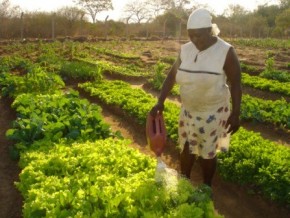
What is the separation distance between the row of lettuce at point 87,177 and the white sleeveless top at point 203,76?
884mm

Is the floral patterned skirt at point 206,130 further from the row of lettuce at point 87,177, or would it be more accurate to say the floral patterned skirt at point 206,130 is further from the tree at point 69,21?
the tree at point 69,21

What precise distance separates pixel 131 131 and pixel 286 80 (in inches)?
276

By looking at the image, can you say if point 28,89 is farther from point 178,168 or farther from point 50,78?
point 178,168

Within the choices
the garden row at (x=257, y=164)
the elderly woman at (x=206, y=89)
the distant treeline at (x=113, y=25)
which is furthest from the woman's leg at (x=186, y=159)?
the distant treeline at (x=113, y=25)

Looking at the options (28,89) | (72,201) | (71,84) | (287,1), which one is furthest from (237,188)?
(287,1)

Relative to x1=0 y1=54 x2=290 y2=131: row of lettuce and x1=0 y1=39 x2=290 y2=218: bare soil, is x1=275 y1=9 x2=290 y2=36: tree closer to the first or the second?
x1=0 y1=54 x2=290 y2=131: row of lettuce

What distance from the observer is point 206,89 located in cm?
389

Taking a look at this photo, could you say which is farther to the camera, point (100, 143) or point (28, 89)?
point (28, 89)

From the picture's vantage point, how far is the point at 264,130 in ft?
26.2

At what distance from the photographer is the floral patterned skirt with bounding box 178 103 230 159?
4.05 meters

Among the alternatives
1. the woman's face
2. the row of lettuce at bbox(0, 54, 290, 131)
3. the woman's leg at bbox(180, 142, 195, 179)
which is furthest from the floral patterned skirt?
the row of lettuce at bbox(0, 54, 290, 131)

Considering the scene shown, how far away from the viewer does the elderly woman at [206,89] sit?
3.77 metres

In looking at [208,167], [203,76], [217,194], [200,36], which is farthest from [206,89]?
[217,194]

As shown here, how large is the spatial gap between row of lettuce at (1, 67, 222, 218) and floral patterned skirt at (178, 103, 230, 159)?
53 cm
